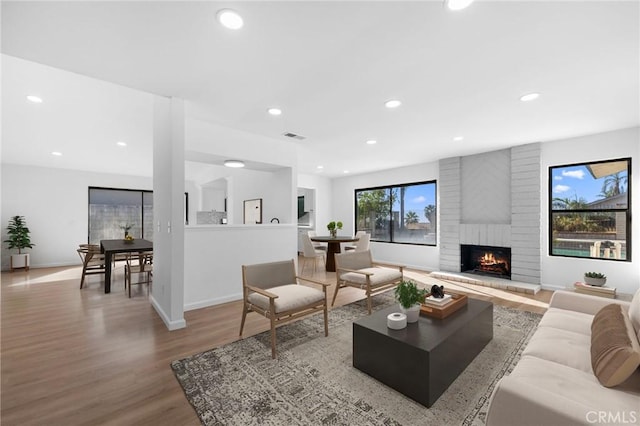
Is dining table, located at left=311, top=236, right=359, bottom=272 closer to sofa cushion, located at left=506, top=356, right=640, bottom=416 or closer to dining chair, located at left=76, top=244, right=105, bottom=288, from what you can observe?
dining chair, located at left=76, top=244, right=105, bottom=288

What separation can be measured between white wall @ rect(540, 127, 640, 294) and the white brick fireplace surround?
0.17 m

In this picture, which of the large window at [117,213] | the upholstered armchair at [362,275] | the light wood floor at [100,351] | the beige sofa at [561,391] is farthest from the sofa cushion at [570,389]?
the large window at [117,213]

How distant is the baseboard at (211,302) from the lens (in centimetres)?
365

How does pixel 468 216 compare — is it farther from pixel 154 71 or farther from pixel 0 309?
pixel 0 309

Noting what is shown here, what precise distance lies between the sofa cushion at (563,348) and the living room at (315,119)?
2.17 metres

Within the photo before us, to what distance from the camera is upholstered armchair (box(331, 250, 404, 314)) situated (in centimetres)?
366

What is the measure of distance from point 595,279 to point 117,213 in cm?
1117

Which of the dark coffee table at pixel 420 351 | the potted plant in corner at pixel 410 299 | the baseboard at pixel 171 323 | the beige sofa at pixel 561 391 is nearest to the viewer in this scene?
the beige sofa at pixel 561 391

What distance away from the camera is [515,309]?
372 cm

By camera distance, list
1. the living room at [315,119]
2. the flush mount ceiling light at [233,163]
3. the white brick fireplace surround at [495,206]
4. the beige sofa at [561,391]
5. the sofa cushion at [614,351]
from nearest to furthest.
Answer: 1. the beige sofa at [561,391]
2. the sofa cushion at [614,351]
3. the living room at [315,119]
4. the flush mount ceiling light at [233,163]
5. the white brick fireplace surround at [495,206]

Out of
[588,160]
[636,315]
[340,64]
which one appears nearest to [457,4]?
[340,64]

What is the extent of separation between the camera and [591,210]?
14.4 ft

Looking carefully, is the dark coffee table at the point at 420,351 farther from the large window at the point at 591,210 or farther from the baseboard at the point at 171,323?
the large window at the point at 591,210

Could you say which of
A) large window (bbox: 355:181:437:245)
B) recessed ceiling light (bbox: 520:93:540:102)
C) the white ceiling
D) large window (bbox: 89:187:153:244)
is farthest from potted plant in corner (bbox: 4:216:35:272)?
recessed ceiling light (bbox: 520:93:540:102)
